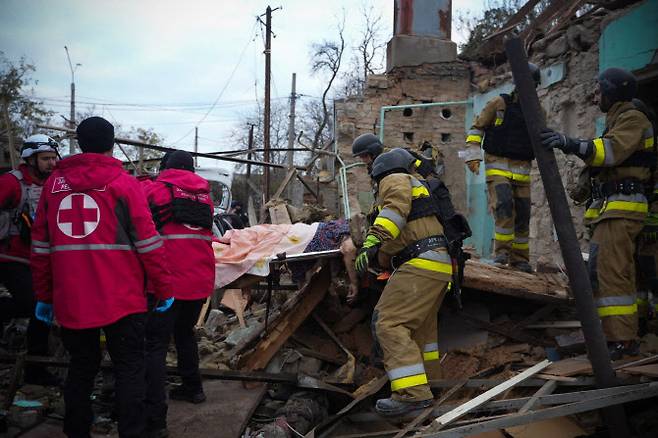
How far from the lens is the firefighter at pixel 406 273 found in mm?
3264

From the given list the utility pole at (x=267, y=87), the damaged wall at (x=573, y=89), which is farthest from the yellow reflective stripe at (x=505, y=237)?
the utility pole at (x=267, y=87)

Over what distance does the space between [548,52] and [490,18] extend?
5.28m

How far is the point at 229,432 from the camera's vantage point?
3.35m

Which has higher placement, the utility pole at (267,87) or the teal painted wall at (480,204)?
the utility pole at (267,87)

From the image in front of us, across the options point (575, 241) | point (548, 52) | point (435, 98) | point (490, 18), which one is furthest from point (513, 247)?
point (490, 18)

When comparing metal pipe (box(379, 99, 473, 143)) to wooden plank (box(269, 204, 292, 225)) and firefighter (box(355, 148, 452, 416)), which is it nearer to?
wooden plank (box(269, 204, 292, 225))

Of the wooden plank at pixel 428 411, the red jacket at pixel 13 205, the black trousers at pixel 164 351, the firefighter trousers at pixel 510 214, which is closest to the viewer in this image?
the wooden plank at pixel 428 411

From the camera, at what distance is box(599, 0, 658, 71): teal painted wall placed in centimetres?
516

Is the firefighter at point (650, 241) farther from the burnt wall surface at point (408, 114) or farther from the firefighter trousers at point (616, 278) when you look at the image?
the burnt wall surface at point (408, 114)

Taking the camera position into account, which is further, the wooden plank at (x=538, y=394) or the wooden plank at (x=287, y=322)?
the wooden plank at (x=287, y=322)

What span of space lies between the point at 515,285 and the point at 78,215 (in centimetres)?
330

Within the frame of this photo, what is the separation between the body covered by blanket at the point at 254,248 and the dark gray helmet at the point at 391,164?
4.12 feet

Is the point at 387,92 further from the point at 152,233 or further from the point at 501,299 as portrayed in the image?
the point at 152,233

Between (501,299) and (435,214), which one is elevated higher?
(435,214)
